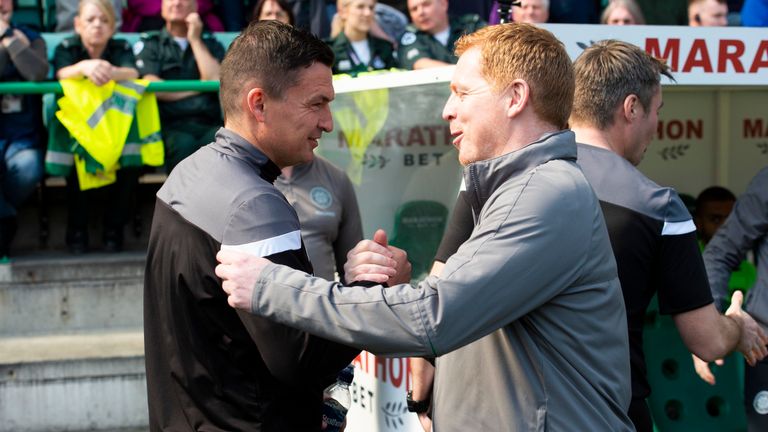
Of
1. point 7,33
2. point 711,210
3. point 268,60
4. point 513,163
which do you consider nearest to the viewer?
point 513,163

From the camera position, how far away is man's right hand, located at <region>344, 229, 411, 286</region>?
2.17 meters

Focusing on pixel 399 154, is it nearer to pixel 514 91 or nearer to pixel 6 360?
pixel 514 91

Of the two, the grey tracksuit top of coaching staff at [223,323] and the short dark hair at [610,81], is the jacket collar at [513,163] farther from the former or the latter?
the short dark hair at [610,81]

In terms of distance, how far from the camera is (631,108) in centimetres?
285

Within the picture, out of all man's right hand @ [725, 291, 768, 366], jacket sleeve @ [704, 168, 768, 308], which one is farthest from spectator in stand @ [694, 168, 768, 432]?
man's right hand @ [725, 291, 768, 366]

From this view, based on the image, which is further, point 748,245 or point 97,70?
point 97,70

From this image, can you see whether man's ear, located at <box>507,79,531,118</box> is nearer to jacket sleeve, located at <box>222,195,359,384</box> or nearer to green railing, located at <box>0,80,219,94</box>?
jacket sleeve, located at <box>222,195,359,384</box>

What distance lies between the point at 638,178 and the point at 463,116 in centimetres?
84

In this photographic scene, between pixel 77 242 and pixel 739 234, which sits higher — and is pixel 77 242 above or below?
below

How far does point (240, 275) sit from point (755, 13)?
6117 mm

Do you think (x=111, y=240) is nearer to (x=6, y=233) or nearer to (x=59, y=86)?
(x=6, y=233)

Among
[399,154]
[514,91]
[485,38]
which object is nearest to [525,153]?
[514,91]

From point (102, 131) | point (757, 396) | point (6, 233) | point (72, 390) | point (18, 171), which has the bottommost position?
point (72, 390)

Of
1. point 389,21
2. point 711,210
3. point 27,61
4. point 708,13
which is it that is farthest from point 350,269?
point 389,21
